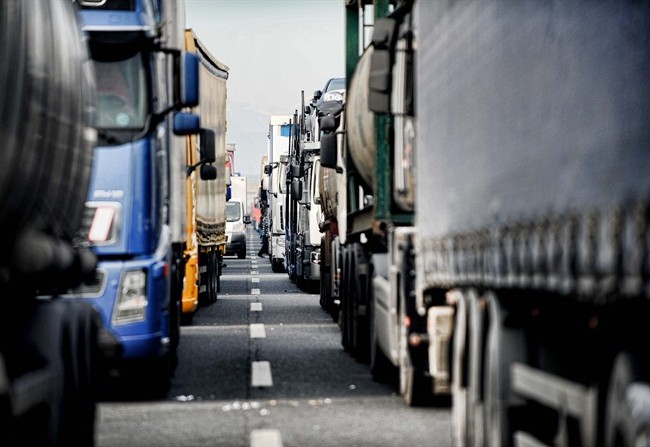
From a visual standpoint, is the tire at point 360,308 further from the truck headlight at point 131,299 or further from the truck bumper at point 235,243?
the truck bumper at point 235,243

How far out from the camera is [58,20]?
23.3ft

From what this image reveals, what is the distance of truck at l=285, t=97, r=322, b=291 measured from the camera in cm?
2627

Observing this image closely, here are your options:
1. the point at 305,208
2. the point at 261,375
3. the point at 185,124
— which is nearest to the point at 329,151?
the point at 261,375

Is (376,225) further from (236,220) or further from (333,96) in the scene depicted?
(236,220)

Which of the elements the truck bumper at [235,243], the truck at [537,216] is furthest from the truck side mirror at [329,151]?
the truck bumper at [235,243]

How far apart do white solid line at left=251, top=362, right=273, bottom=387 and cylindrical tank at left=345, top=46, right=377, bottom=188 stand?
6.66 feet

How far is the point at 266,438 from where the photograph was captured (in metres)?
9.59

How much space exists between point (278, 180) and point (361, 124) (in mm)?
26459

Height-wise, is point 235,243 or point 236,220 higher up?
point 236,220

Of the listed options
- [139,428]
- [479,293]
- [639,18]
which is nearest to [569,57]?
[639,18]

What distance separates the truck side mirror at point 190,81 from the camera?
11211 millimetres

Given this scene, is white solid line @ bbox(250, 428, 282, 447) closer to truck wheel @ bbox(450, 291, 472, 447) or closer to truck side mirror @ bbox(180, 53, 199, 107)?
truck wheel @ bbox(450, 291, 472, 447)

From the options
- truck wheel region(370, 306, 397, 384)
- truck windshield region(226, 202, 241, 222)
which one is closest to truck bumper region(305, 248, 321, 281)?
truck wheel region(370, 306, 397, 384)

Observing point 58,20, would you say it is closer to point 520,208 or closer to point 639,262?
point 520,208
